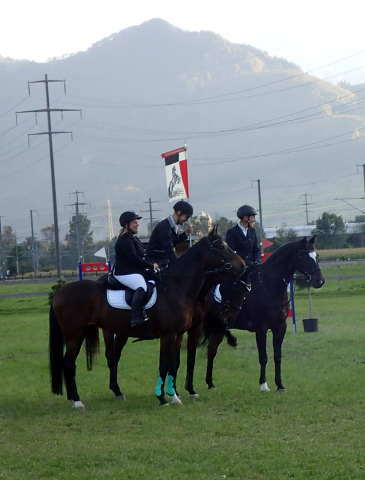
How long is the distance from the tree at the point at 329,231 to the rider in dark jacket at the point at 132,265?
222 feet

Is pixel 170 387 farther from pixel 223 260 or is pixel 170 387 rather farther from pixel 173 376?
pixel 223 260

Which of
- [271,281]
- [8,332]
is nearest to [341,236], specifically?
[8,332]

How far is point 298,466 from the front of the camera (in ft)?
20.1

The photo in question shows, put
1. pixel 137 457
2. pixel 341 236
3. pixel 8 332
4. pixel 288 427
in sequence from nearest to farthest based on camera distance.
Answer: pixel 137 457 < pixel 288 427 < pixel 8 332 < pixel 341 236

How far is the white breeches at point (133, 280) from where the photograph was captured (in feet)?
31.2

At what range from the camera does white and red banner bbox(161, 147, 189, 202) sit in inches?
540

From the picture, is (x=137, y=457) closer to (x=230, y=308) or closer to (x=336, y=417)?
(x=336, y=417)

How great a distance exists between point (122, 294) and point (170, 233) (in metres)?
1.12

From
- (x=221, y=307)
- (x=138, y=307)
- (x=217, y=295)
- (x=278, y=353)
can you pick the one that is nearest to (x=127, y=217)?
(x=138, y=307)

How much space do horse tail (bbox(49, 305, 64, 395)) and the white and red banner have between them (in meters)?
4.36

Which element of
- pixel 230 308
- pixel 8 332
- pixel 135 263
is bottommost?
pixel 8 332

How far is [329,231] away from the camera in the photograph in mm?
81188

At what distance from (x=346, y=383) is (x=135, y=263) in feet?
12.1

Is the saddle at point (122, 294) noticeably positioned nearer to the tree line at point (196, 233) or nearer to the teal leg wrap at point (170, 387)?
the teal leg wrap at point (170, 387)
